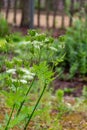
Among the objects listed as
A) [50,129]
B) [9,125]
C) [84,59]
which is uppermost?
[9,125]

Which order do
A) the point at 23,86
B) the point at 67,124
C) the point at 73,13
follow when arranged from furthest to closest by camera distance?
the point at 73,13
the point at 67,124
the point at 23,86

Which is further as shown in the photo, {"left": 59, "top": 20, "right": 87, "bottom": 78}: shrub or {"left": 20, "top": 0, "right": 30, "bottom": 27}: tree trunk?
{"left": 20, "top": 0, "right": 30, "bottom": 27}: tree trunk

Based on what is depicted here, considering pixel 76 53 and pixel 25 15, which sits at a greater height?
pixel 76 53

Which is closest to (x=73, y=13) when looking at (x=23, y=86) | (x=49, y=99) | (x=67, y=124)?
(x=49, y=99)

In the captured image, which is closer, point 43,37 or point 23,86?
point 43,37

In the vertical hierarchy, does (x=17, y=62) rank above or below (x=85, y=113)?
above

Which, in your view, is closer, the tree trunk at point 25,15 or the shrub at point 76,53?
the shrub at point 76,53

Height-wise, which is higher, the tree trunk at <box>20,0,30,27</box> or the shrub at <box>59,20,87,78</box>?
the shrub at <box>59,20,87,78</box>

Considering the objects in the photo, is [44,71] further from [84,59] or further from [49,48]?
[84,59]

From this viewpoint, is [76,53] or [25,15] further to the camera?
[25,15]

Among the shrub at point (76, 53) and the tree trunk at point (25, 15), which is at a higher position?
the shrub at point (76, 53)

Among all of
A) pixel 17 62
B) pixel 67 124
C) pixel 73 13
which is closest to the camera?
pixel 17 62

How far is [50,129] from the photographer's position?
10.8 feet

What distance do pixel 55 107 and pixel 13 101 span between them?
1555mm
